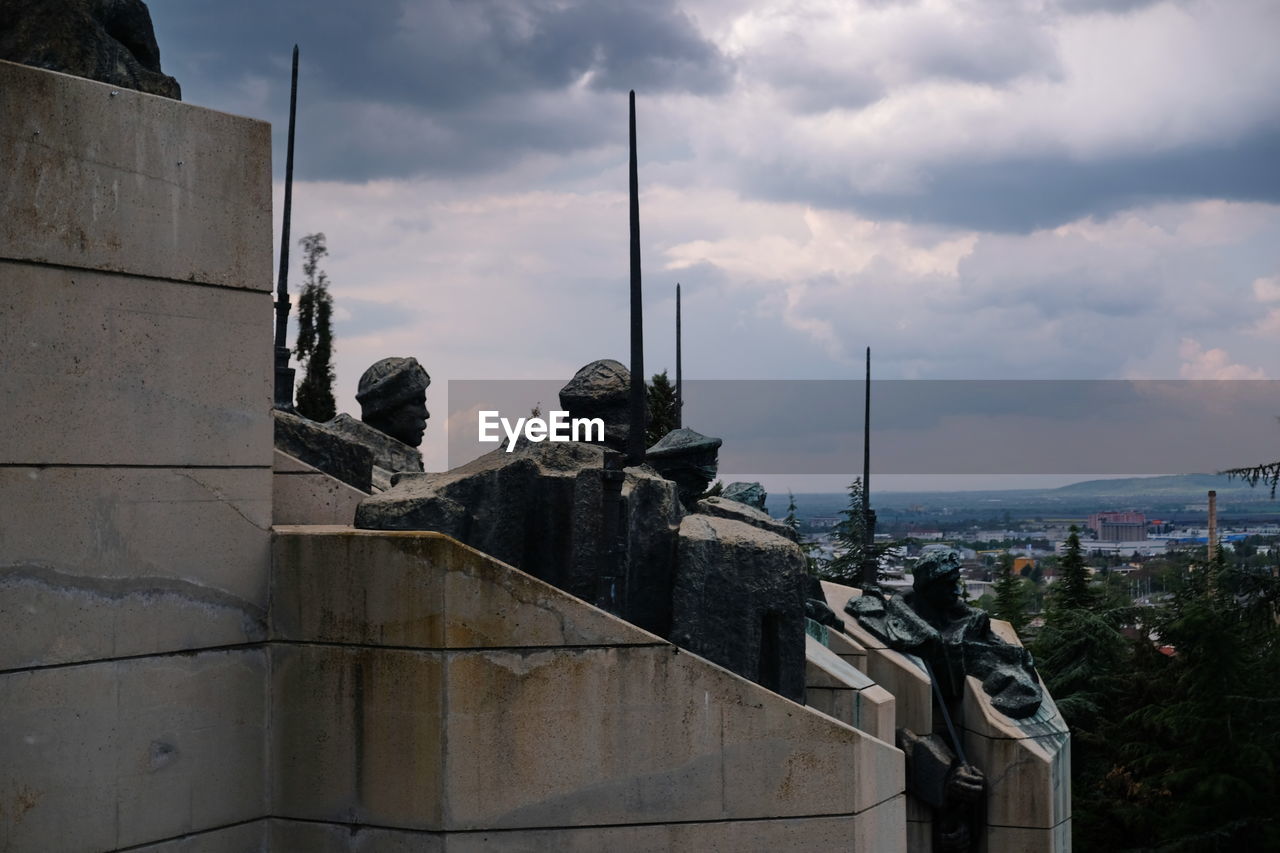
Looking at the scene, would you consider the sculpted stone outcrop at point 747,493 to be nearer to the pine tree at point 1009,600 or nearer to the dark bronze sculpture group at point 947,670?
the dark bronze sculpture group at point 947,670

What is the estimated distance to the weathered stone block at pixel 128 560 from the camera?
654 centimetres

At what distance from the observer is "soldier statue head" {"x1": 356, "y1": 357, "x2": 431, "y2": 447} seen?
46.5 feet

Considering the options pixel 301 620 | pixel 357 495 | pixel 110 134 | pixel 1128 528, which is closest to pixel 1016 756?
pixel 357 495

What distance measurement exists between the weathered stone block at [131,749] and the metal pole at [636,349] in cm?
278

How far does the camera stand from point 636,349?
880 cm

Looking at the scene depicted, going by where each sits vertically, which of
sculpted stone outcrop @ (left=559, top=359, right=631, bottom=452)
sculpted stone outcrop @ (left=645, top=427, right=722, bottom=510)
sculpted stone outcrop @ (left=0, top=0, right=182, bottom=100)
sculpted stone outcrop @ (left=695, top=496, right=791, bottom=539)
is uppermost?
sculpted stone outcrop @ (left=0, top=0, right=182, bottom=100)

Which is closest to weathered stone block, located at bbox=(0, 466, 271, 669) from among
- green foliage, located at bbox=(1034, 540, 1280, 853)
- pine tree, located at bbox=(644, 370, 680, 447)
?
green foliage, located at bbox=(1034, 540, 1280, 853)

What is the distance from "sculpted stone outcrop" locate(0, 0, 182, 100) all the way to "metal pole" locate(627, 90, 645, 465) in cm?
296

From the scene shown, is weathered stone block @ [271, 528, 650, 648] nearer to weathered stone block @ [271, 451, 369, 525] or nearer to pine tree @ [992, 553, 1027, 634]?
weathered stone block @ [271, 451, 369, 525]

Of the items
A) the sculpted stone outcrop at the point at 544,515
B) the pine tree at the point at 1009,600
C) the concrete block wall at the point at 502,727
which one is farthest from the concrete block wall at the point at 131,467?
the pine tree at the point at 1009,600

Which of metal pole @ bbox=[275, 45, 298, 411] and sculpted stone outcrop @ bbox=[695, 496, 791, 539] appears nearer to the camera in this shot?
sculpted stone outcrop @ bbox=[695, 496, 791, 539]

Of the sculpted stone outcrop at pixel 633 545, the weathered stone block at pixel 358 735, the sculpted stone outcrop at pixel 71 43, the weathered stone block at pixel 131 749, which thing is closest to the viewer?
the weathered stone block at pixel 131 749

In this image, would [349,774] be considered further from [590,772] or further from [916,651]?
[916,651]

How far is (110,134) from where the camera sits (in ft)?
22.6
